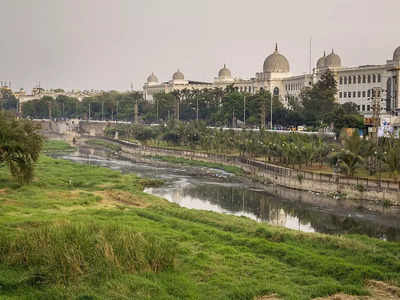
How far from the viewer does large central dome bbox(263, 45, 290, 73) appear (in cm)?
12738

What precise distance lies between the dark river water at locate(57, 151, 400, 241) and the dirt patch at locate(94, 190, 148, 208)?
4364 millimetres

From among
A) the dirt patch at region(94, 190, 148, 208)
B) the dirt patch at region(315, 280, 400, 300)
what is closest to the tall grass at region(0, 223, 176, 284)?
the dirt patch at region(315, 280, 400, 300)

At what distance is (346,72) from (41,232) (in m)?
91.8

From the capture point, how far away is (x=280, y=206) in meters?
45.1

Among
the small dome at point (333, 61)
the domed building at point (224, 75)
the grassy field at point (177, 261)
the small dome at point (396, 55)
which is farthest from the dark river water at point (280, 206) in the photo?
the domed building at point (224, 75)

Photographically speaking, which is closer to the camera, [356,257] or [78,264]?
[78,264]

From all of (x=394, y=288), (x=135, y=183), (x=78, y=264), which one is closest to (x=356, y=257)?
(x=394, y=288)

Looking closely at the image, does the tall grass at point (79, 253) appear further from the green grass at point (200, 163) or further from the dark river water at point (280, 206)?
the green grass at point (200, 163)

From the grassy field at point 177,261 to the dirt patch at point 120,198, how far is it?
9.12 meters

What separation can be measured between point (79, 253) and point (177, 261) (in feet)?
15.0

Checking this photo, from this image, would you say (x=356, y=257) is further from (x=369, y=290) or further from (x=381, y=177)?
(x=381, y=177)

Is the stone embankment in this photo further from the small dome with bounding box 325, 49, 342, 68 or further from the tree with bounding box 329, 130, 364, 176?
the small dome with bounding box 325, 49, 342, 68

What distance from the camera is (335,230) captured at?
3709cm

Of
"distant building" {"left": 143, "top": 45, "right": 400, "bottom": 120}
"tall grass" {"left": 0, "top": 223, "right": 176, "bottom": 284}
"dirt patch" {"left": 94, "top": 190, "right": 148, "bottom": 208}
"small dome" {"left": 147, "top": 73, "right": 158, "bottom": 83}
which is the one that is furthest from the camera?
"small dome" {"left": 147, "top": 73, "right": 158, "bottom": 83}
